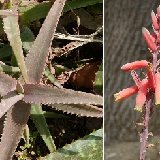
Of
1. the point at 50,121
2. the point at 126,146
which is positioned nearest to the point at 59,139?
the point at 50,121

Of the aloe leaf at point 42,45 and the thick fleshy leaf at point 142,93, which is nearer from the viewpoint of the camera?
the thick fleshy leaf at point 142,93

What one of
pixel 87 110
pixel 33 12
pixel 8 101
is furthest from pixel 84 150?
pixel 33 12

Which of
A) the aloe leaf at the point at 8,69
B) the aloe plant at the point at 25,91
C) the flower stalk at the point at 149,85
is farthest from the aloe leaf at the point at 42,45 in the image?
the flower stalk at the point at 149,85

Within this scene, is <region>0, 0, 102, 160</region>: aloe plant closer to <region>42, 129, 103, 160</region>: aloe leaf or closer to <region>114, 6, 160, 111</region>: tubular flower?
<region>42, 129, 103, 160</region>: aloe leaf

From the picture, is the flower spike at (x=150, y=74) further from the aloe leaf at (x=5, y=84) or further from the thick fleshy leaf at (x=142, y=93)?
the aloe leaf at (x=5, y=84)

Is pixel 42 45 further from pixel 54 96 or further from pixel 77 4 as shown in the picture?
pixel 77 4

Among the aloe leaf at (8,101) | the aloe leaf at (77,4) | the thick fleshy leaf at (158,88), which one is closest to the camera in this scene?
the thick fleshy leaf at (158,88)

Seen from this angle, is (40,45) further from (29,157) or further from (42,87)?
(29,157)
